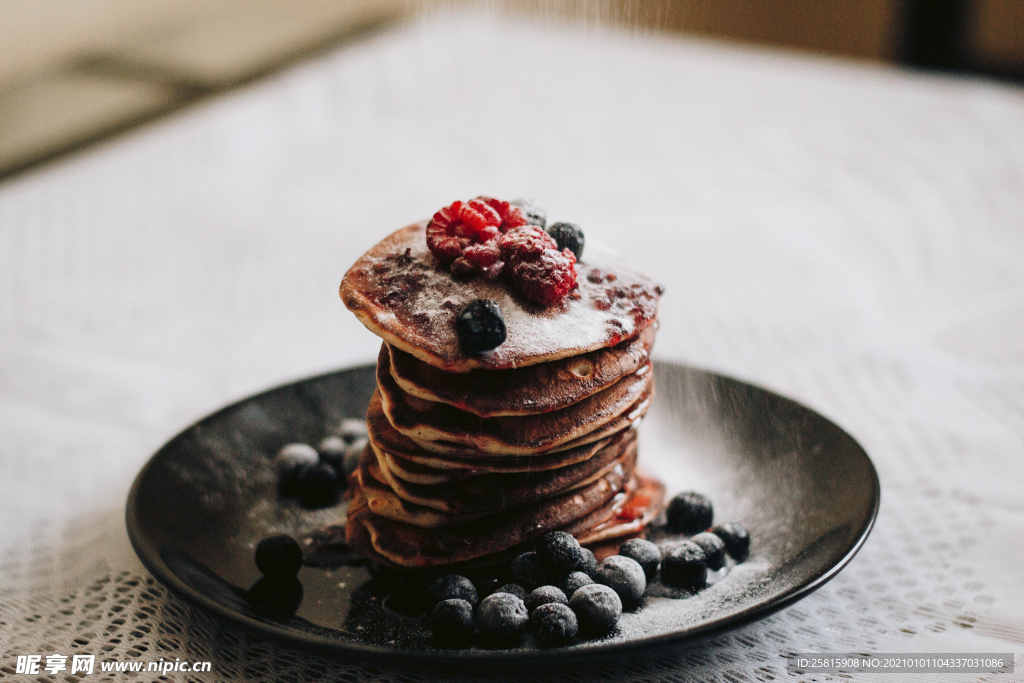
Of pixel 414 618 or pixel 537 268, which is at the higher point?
pixel 537 268

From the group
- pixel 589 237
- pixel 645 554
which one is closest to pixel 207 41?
pixel 589 237

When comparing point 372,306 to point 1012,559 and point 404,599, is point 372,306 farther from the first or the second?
point 1012,559

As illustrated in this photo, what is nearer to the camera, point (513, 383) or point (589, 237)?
point (513, 383)

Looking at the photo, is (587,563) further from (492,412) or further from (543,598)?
(492,412)

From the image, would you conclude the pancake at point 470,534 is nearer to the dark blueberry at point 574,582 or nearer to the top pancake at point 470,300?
the dark blueberry at point 574,582

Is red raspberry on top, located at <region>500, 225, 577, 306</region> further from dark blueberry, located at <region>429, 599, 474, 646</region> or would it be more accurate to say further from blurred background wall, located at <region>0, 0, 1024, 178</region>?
blurred background wall, located at <region>0, 0, 1024, 178</region>

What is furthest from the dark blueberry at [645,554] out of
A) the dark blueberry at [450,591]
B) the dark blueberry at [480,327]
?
the dark blueberry at [480,327]
